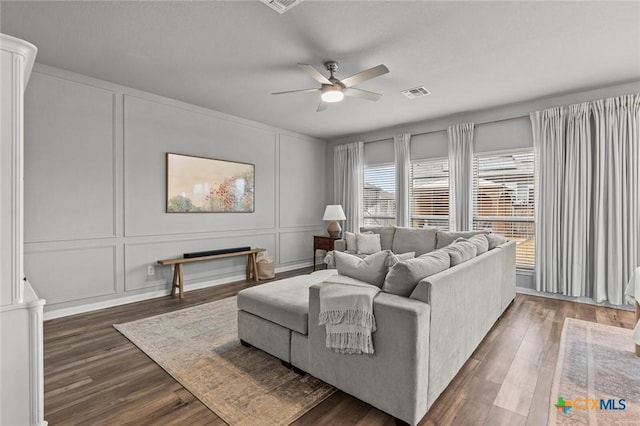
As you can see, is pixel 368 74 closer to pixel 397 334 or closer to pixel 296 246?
pixel 397 334

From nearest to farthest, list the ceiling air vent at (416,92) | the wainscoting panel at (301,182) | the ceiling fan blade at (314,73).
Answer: the ceiling fan blade at (314,73)
the ceiling air vent at (416,92)
the wainscoting panel at (301,182)

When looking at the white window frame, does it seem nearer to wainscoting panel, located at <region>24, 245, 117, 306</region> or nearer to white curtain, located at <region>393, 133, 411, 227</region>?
white curtain, located at <region>393, 133, 411, 227</region>

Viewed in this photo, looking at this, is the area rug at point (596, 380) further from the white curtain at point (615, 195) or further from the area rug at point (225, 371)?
the area rug at point (225, 371)

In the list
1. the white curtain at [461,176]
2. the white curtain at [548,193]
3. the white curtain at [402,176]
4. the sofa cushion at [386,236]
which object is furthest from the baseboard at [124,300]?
the white curtain at [548,193]

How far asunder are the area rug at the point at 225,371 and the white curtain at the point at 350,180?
142 inches

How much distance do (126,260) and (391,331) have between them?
361cm

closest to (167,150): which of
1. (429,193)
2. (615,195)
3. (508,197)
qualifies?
(429,193)

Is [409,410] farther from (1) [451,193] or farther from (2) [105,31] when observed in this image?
(1) [451,193]

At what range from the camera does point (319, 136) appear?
6516mm

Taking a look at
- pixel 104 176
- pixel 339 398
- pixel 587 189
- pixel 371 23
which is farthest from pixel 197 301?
pixel 587 189

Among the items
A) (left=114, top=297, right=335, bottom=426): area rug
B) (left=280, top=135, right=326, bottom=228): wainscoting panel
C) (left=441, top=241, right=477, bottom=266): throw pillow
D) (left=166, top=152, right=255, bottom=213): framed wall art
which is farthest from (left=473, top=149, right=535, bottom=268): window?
(left=114, top=297, right=335, bottom=426): area rug

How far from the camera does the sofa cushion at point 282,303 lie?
223cm

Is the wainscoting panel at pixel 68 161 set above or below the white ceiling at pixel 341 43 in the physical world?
below

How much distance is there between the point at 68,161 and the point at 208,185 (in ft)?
5.58
